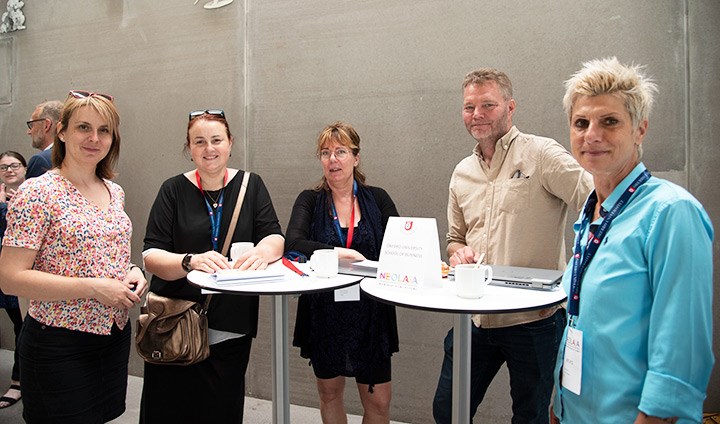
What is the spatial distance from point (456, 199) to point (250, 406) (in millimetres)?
2151

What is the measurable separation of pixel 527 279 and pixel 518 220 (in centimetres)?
48

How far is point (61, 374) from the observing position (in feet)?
5.83

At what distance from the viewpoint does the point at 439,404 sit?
222 centimetres

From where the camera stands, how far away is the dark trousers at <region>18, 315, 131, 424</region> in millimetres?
1771

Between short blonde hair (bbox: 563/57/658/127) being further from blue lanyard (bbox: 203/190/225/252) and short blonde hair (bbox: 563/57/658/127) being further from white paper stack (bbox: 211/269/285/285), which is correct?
blue lanyard (bbox: 203/190/225/252)

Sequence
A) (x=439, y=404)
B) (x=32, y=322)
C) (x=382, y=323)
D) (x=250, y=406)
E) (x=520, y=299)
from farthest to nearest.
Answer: (x=250, y=406)
(x=382, y=323)
(x=439, y=404)
(x=32, y=322)
(x=520, y=299)

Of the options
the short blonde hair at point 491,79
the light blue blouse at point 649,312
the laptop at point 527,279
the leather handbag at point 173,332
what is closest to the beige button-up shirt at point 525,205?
the short blonde hair at point 491,79

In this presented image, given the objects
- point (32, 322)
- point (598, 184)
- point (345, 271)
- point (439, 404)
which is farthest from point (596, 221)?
point (32, 322)

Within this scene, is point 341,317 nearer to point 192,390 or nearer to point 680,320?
point 192,390

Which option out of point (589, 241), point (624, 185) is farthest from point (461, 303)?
point (624, 185)

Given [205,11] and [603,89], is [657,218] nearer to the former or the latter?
[603,89]

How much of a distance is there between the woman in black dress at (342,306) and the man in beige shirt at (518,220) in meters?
0.45

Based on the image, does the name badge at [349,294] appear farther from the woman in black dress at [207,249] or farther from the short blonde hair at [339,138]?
the short blonde hair at [339,138]

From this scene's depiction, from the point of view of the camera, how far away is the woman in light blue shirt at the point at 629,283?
110cm
